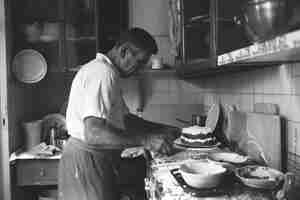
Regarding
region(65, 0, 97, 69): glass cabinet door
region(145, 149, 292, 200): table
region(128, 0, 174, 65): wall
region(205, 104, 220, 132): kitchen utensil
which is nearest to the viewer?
region(145, 149, 292, 200): table

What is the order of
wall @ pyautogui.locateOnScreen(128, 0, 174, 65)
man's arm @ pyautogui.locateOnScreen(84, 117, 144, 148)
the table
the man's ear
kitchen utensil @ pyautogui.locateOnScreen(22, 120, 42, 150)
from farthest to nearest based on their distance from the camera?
1. wall @ pyautogui.locateOnScreen(128, 0, 174, 65)
2. kitchen utensil @ pyautogui.locateOnScreen(22, 120, 42, 150)
3. the man's ear
4. man's arm @ pyautogui.locateOnScreen(84, 117, 144, 148)
5. the table

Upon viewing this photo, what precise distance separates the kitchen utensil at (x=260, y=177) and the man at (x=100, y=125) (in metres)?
0.61

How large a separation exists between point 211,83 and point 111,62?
3.53 ft

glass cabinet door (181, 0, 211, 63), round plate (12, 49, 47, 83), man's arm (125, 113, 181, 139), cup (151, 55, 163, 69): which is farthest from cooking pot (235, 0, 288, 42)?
round plate (12, 49, 47, 83)

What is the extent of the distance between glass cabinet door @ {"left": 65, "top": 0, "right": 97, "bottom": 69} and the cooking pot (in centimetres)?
199

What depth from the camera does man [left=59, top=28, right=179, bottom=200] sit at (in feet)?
5.65

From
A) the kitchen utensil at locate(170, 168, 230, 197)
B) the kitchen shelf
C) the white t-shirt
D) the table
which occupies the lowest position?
the table

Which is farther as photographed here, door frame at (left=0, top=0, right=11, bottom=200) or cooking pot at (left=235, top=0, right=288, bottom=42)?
door frame at (left=0, top=0, right=11, bottom=200)

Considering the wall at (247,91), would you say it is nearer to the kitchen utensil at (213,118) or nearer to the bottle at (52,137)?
the kitchen utensil at (213,118)

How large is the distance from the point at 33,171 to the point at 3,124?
382mm

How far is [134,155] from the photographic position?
2490 mm

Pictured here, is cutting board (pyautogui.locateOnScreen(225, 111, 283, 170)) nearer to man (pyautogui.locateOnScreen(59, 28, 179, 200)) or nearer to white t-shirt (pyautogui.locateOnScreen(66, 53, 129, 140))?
man (pyautogui.locateOnScreen(59, 28, 179, 200))

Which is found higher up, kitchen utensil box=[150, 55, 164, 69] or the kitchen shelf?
kitchen utensil box=[150, 55, 164, 69]

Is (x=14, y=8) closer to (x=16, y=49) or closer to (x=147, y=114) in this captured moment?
(x=16, y=49)
